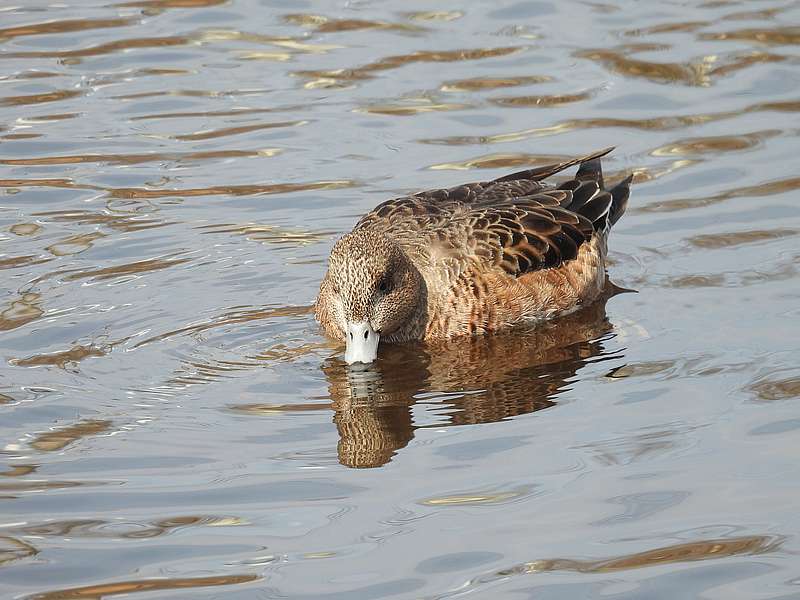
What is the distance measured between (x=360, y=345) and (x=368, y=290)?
13.4 inches

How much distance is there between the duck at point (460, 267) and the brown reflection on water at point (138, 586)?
260 cm

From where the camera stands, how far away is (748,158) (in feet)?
37.4

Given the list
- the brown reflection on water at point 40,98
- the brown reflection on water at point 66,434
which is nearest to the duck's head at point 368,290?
the brown reflection on water at point 66,434

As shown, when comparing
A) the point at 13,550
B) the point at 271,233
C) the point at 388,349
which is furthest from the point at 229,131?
the point at 13,550

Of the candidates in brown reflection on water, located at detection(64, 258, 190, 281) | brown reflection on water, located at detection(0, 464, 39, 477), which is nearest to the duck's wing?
brown reflection on water, located at detection(64, 258, 190, 281)

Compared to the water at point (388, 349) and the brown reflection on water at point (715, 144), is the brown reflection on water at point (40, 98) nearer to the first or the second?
the water at point (388, 349)

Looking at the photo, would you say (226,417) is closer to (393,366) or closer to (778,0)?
(393,366)

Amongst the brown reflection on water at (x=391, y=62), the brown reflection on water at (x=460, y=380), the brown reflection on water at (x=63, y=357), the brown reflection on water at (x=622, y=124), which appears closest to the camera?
the brown reflection on water at (x=460, y=380)

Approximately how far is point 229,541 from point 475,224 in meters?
3.54

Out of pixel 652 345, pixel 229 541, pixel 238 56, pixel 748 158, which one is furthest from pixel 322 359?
pixel 238 56

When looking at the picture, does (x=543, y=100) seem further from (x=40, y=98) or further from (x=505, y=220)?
(x=40, y=98)

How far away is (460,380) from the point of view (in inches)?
324

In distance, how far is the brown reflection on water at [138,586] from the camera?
5.81m

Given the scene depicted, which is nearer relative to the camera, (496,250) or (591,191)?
(496,250)
